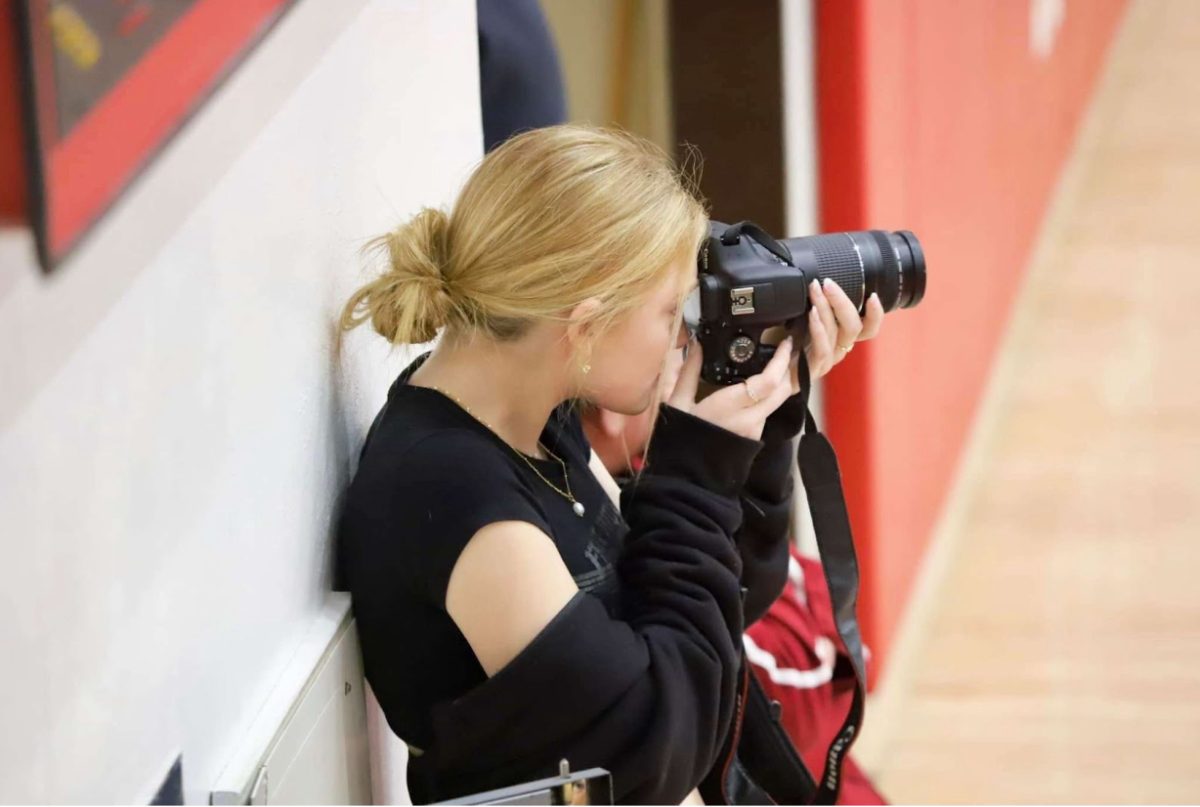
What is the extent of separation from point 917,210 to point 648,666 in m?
1.95

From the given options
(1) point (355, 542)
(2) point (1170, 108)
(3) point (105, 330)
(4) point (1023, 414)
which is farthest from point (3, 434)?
(2) point (1170, 108)

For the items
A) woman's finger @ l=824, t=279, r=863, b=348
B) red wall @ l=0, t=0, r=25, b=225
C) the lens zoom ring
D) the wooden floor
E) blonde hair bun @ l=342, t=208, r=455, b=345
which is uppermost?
red wall @ l=0, t=0, r=25, b=225

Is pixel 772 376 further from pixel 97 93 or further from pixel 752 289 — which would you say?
pixel 97 93

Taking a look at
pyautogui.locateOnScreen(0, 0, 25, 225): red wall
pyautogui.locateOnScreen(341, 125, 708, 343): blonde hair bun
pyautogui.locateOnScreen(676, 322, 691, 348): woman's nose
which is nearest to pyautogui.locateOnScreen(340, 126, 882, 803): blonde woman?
pyautogui.locateOnScreen(341, 125, 708, 343): blonde hair bun

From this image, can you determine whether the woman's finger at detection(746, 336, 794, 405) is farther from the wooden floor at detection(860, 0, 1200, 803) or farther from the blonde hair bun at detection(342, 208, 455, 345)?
the wooden floor at detection(860, 0, 1200, 803)

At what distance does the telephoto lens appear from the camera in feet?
4.69

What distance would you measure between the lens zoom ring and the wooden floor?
149 cm

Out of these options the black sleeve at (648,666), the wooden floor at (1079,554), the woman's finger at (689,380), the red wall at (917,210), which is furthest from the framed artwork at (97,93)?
the wooden floor at (1079,554)

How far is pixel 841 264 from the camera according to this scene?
4.71ft

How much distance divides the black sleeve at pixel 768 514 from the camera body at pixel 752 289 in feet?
0.36

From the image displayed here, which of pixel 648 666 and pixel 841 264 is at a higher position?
pixel 841 264

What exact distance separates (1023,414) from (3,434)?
3.68m

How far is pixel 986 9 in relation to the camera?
135 inches

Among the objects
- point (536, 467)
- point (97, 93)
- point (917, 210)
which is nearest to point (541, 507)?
point (536, 467)
